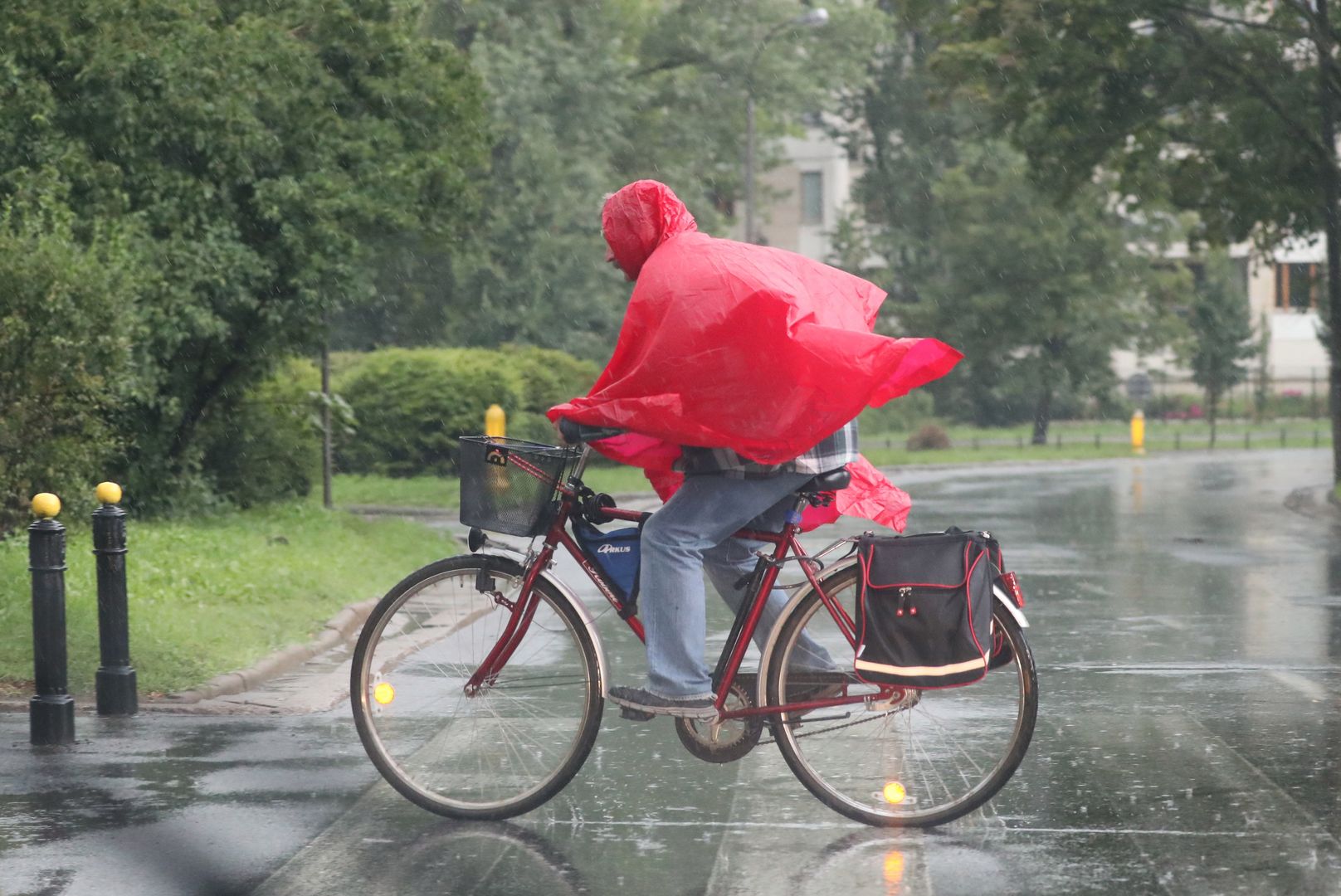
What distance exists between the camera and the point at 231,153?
553 inches

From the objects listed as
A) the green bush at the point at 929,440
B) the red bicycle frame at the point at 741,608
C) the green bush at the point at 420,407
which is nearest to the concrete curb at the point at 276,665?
the red bicycle frame at the point at 741,608

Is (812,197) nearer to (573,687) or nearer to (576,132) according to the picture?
(576,132)

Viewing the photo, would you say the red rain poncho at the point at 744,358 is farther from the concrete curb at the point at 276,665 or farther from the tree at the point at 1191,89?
the tree at the point at 1191,89

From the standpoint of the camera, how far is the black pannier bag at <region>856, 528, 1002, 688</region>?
5383mm

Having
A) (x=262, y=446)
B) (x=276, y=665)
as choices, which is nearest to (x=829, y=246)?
(x=262, y=446)

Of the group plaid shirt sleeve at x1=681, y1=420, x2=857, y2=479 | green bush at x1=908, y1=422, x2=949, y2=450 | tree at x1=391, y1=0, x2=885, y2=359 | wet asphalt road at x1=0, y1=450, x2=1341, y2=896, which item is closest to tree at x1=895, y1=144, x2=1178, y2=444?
green bush at x1=908, y1=422, x2=949, y2=450

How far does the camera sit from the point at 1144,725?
7359 mm

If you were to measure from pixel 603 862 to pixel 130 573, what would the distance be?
250 inches

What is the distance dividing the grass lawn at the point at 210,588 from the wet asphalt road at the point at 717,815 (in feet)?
3.32

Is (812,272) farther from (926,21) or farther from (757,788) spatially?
(926,21)

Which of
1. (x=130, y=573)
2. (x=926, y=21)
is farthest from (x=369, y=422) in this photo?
(x=130, y=573)

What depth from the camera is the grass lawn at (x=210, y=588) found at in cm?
857

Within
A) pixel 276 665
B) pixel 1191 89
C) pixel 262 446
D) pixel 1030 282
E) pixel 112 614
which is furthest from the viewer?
pixel 1030 282

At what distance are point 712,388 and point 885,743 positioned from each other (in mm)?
1257
